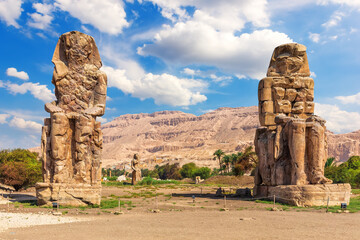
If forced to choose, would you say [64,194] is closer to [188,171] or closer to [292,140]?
[292,140]

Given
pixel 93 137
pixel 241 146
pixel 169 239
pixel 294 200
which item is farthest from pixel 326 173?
pixel 241 146

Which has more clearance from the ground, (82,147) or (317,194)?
(82,147)

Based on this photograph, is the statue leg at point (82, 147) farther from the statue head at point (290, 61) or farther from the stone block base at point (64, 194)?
the statue head at point (290, 61)

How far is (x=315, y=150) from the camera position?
460 inches

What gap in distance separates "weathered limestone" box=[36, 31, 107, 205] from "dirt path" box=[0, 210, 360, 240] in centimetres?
287

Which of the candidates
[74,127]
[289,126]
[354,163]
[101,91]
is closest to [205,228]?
[74,127]

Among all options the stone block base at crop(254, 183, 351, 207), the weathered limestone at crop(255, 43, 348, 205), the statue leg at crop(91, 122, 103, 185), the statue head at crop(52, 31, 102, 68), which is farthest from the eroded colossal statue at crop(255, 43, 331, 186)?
the statue head at crop(52, 31, 102, 68)

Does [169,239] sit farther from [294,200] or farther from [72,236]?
[294,200]

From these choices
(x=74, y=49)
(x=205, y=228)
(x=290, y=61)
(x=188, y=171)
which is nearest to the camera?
(x=205, y=228)

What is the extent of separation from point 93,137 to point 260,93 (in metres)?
7.75

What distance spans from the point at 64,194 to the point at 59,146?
1597 mm

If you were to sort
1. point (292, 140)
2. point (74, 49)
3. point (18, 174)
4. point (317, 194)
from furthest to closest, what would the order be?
point (18, 174)
point (292, 140)
point (74, 49)
point (317, 194)

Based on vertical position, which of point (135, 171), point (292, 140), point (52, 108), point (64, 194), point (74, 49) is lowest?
point (135, 171)

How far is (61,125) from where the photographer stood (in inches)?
432
